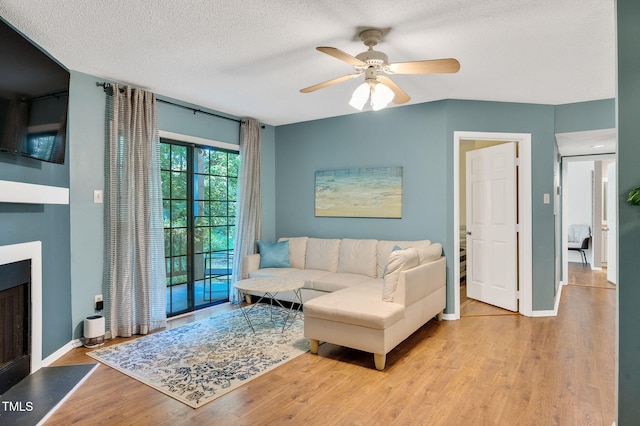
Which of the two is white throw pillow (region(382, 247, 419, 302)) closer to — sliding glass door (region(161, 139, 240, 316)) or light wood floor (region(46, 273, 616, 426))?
light wood floor (region(46, 273, 616, 426))

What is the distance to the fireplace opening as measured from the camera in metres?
2.51

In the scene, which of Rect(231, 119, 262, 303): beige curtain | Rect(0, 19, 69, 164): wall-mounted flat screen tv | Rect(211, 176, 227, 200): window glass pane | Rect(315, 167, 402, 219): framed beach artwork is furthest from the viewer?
Rect(231, 119, 262, 303): beige curtain

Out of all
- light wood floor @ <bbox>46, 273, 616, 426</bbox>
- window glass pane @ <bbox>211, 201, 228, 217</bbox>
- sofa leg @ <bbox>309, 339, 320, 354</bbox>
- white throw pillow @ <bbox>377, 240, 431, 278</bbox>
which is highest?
window glass pane @ <bbox>211, 201, 228, 217</bbox>

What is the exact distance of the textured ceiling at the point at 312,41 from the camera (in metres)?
2.29

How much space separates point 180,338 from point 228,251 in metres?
1.65

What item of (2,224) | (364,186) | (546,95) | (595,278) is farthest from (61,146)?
(595,278)

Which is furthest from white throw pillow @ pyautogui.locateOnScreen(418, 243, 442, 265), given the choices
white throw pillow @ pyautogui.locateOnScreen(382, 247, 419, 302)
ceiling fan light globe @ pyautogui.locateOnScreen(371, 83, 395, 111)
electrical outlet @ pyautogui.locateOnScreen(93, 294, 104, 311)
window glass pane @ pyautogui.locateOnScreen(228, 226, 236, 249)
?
electrical outlet @ pyautogui.locateOnScreen(93, 294, 104, 311)

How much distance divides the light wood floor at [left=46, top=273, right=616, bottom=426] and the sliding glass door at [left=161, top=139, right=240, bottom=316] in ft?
4.61

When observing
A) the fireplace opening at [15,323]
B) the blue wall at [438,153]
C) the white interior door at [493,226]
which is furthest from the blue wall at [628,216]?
the fireplace opening at [15,323]

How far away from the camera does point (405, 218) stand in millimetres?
4613

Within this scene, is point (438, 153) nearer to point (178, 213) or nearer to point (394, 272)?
point (394, 272)

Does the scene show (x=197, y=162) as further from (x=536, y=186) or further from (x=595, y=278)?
(x=595, y=278)

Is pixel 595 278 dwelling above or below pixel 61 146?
below

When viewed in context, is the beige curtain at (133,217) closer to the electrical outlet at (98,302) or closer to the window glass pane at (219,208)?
the electrical outlet at (98,302)
